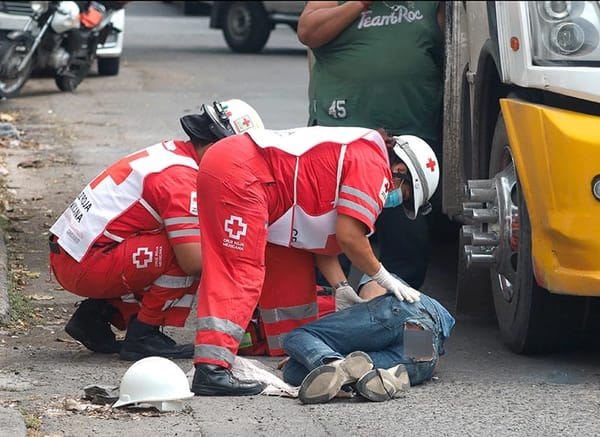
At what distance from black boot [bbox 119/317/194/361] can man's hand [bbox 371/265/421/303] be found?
3.03ft

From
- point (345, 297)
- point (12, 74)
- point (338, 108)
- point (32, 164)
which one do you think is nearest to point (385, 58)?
point (338, 108)

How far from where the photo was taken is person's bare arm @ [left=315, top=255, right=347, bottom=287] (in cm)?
557

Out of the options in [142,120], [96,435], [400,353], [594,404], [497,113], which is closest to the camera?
[96,435]

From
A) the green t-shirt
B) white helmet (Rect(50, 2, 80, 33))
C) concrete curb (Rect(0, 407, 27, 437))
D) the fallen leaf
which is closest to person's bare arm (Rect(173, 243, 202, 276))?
concrete curb (Rect(0, 407, 27, 437))

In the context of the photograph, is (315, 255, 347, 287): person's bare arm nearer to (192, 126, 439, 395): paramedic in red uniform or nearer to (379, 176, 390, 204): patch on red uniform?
(192, 126, 439, 395): paramedic in red uniform

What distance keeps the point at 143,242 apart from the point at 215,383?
83 centimetres

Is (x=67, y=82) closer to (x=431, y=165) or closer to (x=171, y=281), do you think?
(x=171, y=281)

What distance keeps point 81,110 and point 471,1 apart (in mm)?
7350

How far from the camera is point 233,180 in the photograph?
16.6ft

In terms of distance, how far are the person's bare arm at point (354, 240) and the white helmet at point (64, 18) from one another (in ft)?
28.6

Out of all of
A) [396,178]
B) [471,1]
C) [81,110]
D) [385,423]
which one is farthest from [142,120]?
[385,423]

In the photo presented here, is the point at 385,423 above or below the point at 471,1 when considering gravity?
below

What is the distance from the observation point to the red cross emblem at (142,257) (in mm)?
5480

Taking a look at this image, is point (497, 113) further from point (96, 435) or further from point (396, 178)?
point (96, 435)
